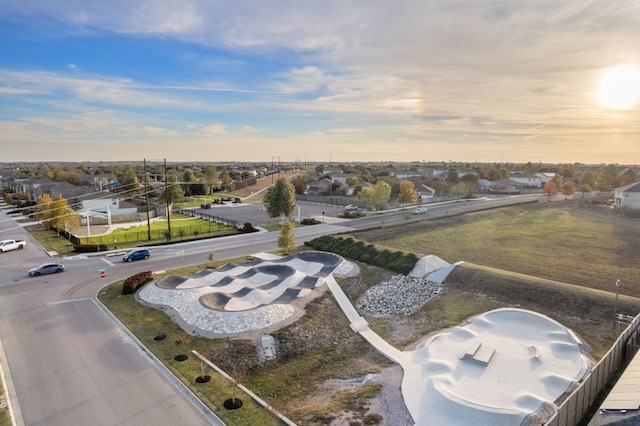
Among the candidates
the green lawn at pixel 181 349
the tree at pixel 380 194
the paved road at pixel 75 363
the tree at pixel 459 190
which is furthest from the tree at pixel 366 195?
the green lawn at pixel 181 349

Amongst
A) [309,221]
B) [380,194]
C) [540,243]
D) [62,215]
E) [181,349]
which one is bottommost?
[181,349]

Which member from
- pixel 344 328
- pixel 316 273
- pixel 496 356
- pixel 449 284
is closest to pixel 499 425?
pixel 496 356

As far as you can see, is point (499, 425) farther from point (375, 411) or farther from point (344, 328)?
point (344, 328)

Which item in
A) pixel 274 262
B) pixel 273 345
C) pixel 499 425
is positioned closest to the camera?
pixel 499 425

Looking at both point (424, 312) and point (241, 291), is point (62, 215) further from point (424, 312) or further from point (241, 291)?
point (424, 312)

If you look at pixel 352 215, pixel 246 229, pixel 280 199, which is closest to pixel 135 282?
pixel 246 229
